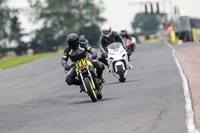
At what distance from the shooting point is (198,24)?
54.7m

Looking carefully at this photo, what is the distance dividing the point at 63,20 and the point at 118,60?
92.5 meters

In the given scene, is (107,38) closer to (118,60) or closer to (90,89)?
(118,60)

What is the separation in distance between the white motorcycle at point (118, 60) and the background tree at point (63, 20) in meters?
86.2

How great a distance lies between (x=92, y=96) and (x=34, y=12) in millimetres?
100267

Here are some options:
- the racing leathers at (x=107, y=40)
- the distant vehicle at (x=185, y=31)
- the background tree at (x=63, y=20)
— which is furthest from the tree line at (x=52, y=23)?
the racing leathers at (x=107, y=40)

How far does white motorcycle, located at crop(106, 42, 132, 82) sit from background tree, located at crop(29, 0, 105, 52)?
86.2 m

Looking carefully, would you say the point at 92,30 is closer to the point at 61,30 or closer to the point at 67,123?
the point at 61,30

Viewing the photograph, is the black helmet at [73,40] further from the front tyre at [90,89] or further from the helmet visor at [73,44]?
the front tyre at [90,89]

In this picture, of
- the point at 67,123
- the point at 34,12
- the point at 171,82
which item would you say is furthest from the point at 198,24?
the point at 34,12

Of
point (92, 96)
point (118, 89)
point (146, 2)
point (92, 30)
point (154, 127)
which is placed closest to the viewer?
point (154, 127)

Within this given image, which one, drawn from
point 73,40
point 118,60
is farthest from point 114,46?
point 73,40

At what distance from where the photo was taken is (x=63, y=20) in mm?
109750

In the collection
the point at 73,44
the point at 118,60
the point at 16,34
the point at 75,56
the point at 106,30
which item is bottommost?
the point at 16,34

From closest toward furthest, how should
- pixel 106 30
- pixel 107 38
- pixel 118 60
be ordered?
pixel 118 60 → pixel 106 30 → pixel 107 38
